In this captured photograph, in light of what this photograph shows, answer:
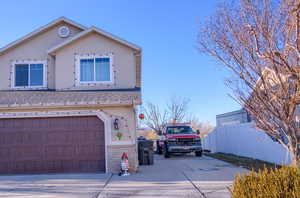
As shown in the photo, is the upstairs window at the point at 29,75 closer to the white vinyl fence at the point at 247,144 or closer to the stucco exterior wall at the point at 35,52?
the stucco exterior wall at the point at 35,52

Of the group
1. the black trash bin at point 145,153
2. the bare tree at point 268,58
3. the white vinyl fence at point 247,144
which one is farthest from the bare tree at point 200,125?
the bare tree at point 268,58

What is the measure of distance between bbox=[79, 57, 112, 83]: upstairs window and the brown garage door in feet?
8.39

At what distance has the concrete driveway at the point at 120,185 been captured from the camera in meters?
8.33

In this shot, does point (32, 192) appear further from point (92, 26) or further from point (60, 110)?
point (92, 26)

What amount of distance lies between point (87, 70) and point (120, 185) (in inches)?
271

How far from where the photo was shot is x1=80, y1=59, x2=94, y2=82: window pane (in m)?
14.6

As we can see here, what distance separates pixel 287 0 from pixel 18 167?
11.7 metres

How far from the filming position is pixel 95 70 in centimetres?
1469

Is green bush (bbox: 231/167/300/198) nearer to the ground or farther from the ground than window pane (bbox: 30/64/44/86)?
nearer to the ground

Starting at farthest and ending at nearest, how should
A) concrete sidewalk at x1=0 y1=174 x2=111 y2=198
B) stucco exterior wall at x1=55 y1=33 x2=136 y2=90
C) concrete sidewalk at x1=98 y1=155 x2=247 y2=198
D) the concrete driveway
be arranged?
stucco exterior wall at x1=55 y1=33 x2=136 y2=90
concrete sidewalk at x1=0 y1=174 x2=111 y2=198
the concrete driveway
concrete sidewalk at x1=98 y1=155 x2=247 y2=198

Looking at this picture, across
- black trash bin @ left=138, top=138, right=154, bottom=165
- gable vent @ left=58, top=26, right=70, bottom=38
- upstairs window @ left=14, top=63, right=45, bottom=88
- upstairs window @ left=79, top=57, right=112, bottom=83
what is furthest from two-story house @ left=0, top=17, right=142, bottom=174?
gable vent @ left=58, top=26, right=70, bottom=38

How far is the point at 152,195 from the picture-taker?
8.12 m

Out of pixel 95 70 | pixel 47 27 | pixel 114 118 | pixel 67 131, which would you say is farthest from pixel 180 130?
pixel 47 27

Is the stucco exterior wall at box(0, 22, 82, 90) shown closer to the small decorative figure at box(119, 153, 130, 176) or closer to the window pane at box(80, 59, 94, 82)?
the window pane at box(80, 59, 94, 82)
